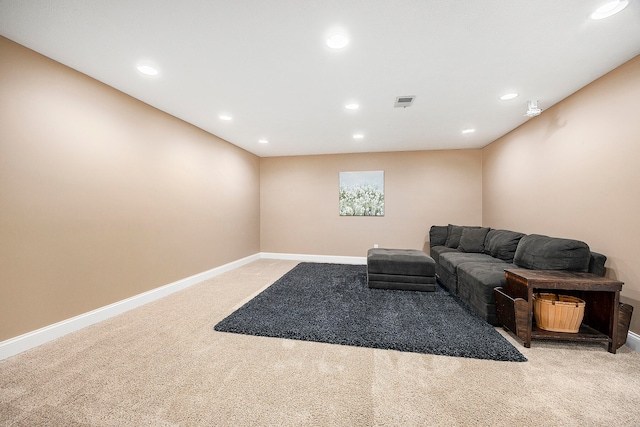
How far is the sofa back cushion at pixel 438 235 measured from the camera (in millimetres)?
5016

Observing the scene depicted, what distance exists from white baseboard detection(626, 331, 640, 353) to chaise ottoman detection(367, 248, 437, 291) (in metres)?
1.73

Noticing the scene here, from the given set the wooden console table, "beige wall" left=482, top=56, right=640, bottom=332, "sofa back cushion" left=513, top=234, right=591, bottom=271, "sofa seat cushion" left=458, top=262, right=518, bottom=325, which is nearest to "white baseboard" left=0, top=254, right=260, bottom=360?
"sofa seat cushion" left=458, top=262, right=518, bottom=325

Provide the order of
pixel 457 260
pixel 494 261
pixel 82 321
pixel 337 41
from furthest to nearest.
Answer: pixel 457 260, pixel 494 261, pixel 82 321, pixel 337 41

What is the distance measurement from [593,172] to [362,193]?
3631 millimetres

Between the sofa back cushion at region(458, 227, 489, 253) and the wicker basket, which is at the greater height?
the sofa back cushion at region(458, 227, 489, 253)

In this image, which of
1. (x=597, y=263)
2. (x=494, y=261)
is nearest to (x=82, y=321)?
(x=494, y=261)

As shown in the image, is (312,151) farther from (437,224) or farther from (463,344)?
(463,344)

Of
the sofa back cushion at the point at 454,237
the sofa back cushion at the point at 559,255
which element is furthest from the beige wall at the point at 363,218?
the sofa back cushion at the point at 559,255

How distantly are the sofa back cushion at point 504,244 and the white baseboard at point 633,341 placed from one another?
1.34 metres

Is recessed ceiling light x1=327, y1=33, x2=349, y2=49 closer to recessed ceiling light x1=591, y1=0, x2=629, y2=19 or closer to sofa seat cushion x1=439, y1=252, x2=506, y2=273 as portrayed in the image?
recessed ceiling light x1=591, y1=0, x2=629, y2=19

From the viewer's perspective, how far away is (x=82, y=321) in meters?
2.39

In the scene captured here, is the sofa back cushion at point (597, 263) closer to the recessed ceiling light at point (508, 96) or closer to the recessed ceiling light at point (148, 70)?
the recessed ceiling light at point (508, 96)

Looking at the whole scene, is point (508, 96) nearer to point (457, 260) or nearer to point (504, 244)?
point (504, 244)

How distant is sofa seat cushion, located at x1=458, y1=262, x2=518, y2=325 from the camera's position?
2479 millimetres
